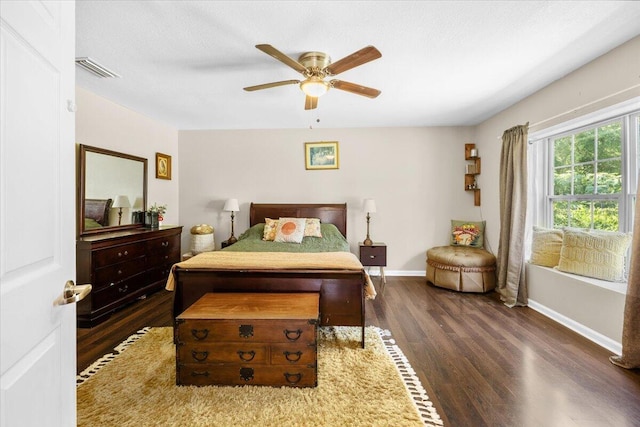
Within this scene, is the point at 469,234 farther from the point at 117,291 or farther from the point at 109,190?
the point at 109,190

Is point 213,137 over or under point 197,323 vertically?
over

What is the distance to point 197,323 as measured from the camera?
1.77m

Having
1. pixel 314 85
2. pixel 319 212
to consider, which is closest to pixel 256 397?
pixel 314 85

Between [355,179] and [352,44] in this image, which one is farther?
[355,179]

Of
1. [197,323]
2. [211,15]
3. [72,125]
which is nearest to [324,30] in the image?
[211,15]

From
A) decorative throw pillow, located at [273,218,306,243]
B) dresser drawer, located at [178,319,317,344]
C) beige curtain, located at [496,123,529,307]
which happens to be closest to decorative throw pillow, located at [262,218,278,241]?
decorative throw pillow, located at [273,218,306,243]

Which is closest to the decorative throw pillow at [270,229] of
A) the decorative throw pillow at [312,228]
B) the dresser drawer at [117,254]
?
the decorative throw pillow at [312,228]

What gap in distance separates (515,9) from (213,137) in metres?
4.21

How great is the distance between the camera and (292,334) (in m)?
1.78

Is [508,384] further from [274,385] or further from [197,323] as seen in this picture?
[197,323]

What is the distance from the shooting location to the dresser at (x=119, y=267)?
2678 mm

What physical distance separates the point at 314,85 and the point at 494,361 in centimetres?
259

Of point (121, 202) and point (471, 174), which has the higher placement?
point (471, 174)

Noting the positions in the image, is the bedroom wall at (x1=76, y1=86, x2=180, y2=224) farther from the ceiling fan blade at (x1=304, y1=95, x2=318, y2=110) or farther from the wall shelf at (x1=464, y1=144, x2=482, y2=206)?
the wall shelf at (x1=464, y1=144, x2=482, y2=206)
